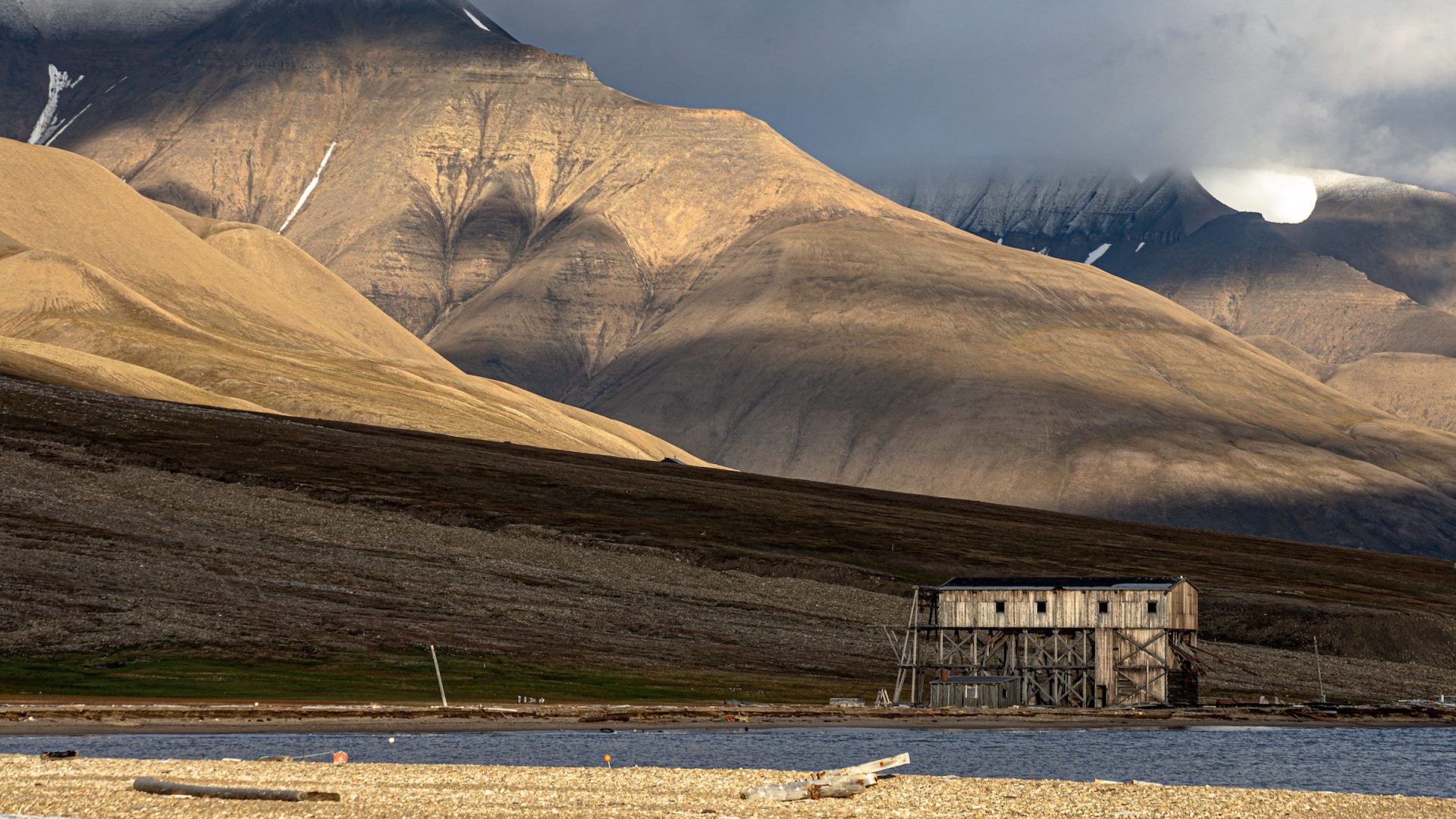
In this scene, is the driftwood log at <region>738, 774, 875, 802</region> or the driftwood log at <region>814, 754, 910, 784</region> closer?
the driftwood log at <region>738, 774, 875, 802</region>

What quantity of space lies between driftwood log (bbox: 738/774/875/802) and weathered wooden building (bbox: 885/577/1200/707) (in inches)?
2066

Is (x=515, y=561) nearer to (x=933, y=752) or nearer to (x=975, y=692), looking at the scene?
(x=975, y=692)

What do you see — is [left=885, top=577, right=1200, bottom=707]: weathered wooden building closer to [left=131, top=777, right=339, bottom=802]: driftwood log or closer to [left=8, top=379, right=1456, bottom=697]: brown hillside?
[left=8, top=379, right=1456, bottom=697]: brown hillside

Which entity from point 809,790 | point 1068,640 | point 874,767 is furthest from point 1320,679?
point 809,790

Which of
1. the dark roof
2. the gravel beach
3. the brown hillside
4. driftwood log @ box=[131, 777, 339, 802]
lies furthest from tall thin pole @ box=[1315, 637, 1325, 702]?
driftwood log @ box=[131, 777, 339, 802]

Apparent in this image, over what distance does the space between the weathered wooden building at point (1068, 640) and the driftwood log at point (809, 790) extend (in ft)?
172

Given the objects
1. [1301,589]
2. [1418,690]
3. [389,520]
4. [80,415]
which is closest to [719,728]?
[1418,690]

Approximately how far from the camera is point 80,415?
547ft

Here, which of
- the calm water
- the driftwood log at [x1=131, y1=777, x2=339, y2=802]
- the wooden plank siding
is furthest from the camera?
the wooden plank siding

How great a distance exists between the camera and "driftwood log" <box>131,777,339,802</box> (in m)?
39.6

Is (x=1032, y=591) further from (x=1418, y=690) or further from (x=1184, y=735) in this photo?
(x=1418, y=690)

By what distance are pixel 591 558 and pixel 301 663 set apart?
48344mm

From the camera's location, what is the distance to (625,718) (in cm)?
7675

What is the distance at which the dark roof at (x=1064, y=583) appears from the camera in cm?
9912
